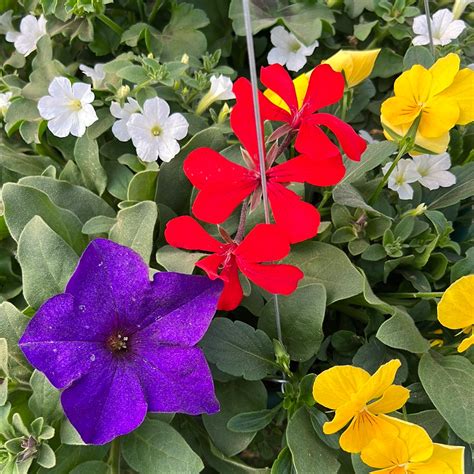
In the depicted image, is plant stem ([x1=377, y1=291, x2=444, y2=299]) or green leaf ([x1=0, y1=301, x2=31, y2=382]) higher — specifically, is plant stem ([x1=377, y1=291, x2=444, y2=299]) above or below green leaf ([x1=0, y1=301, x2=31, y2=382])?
below

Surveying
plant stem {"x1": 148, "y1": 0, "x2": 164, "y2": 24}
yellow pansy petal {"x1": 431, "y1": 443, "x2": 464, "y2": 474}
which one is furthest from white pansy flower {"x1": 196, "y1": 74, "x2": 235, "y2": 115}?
yellow pansy petal {"x1": 431, "y1": 443, "x2": 464, "y2": 474}

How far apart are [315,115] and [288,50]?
1.07ft

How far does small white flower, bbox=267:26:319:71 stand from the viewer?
34.7 inches

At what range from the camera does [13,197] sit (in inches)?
26.4

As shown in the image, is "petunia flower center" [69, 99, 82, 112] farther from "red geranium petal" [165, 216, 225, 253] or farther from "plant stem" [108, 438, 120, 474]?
"plant stem" [108, 438, 120, 474]

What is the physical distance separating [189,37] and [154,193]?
29 centimetres

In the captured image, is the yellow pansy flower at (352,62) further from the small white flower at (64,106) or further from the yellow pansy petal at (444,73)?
the small white flower at (64,106)

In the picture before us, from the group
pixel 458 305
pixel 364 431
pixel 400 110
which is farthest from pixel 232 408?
pixel 400 110

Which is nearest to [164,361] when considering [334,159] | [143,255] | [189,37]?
[143,255]

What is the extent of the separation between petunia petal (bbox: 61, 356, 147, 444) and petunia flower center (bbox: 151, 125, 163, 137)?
0.27m

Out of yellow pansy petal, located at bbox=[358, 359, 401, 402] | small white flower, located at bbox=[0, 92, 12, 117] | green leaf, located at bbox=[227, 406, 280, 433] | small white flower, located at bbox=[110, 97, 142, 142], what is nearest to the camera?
yellow pansy petal, located at bbox=[358, 359, 401, 402]

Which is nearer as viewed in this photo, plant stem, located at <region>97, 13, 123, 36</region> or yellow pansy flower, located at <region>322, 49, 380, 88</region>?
yellow pansy flower, located at <region>322, 49, 380, 88</region>

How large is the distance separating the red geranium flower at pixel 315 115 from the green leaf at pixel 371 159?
97 millimetres

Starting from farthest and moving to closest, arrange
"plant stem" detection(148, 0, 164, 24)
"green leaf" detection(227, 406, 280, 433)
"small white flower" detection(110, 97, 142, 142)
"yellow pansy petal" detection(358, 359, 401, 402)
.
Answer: "plant stem" detection(148, 0, 164, 24) → "small white flower" detection(110, 97, 142, 142) → "green leaf" detection(227, 406, 280, 433) → "yellow pansy petal" detection(358, 359, 401, 402)
